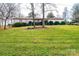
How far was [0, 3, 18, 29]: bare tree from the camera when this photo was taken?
7.68 ft

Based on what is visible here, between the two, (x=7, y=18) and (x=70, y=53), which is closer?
(x=70, y=53)

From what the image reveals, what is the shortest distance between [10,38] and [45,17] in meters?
0.50

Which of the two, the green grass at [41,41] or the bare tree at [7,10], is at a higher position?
the bare tree at [7,10]

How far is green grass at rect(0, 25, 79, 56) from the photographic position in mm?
2266

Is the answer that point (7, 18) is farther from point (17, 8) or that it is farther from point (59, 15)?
point (59, 15)

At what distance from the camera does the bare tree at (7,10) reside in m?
2.34

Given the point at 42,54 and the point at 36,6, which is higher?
the point at 36,6

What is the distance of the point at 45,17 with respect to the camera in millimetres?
2383

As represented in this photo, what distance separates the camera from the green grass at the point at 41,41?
7.43 ft

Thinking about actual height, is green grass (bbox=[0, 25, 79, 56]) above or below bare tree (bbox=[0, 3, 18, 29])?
below

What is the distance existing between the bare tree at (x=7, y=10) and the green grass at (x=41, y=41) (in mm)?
174

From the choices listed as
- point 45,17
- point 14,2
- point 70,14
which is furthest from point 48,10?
point 14,2

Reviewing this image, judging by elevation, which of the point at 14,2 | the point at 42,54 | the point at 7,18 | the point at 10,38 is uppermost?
the point at 14,2

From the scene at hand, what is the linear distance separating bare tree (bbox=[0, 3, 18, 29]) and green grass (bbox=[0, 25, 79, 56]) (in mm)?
174
